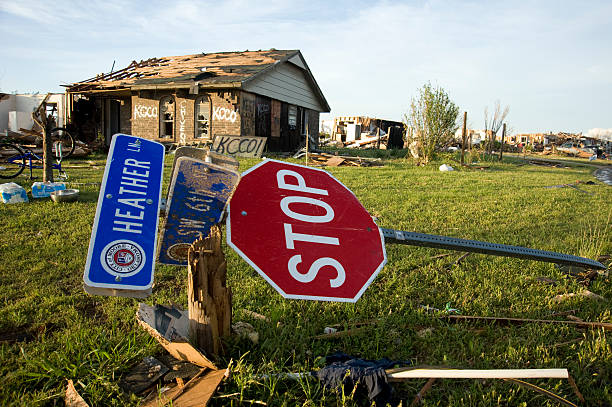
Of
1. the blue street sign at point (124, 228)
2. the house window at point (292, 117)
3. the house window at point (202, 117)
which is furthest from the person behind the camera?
the house window at point (292, 117)

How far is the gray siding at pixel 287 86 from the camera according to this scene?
16.0 metres

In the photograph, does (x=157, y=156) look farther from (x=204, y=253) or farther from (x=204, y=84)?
(x=204, y=84)

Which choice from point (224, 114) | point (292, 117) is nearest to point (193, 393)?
point (224, 114)

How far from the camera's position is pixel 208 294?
6.18 ft

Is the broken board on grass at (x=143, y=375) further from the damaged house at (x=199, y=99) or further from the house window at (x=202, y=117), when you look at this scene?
the house window at (x=202, y=117)

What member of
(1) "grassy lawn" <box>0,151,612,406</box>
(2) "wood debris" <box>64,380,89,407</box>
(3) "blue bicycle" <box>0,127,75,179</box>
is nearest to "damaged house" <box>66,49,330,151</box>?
(3) "blue bicycle" <box>0,127,75,179</box>

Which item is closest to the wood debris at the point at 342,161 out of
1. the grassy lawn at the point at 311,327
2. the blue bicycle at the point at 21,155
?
the blue bicycle at the point at 21,155

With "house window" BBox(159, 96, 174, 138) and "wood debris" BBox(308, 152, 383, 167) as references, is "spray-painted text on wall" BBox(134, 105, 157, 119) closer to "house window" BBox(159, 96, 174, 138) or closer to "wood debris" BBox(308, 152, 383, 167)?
"house window" BBox(159, 96, 174, 138)

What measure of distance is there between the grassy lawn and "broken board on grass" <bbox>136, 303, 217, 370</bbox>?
102 millimetres

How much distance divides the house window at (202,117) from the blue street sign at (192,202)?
47.3 ft

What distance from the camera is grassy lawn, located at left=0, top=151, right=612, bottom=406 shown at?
6.24ft

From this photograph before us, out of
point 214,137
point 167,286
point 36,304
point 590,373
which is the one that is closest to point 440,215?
point 590,373

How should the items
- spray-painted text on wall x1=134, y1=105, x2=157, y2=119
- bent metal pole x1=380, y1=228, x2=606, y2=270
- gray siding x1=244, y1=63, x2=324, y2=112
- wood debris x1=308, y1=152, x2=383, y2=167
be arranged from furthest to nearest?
spray-painted text on wall x1=134, y1=105, x2=157, y2=119, gray siding x1=244, y1=63, x2=324, y2=112, wood debris x1=308, y1=152, x2=383, y2=167, bent metal pole x1=380, y1=228, x2=606, y2=270

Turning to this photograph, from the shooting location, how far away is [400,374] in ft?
6.07
